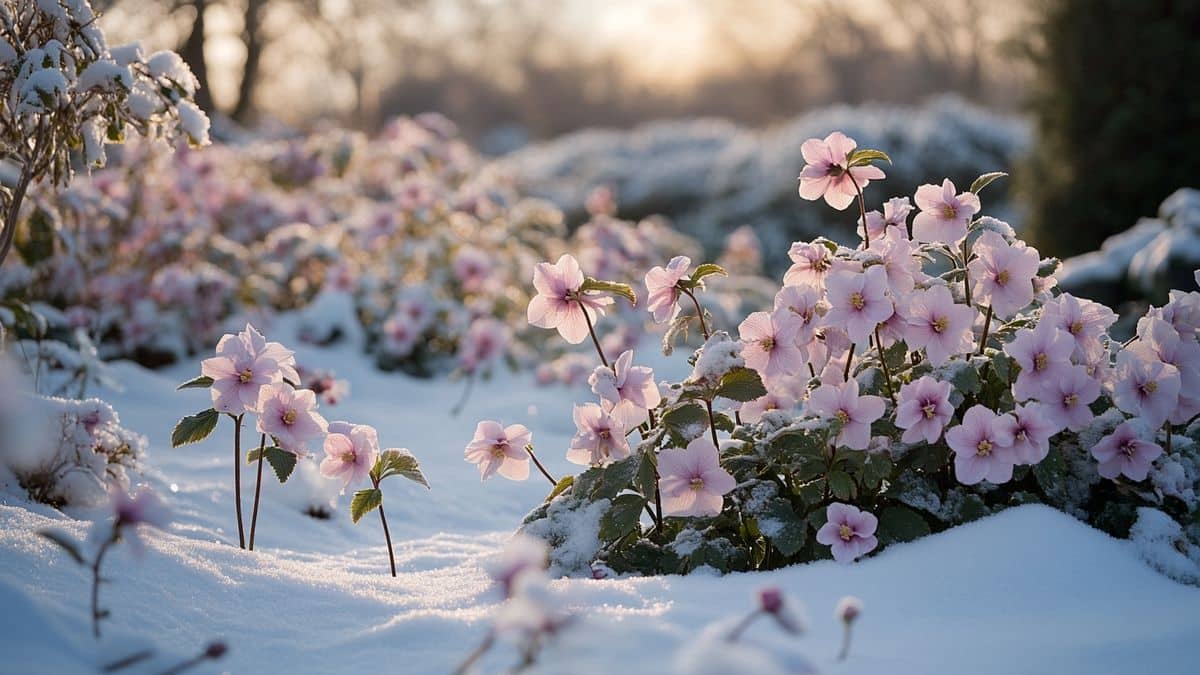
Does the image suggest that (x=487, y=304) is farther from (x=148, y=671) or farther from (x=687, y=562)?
(x=148, y=671)

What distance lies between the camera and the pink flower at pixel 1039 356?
1665 mm

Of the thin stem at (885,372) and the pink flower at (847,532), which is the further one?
the thin stem at (885,372)

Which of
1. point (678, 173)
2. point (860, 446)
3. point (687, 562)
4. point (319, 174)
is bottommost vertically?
point (687, 562)

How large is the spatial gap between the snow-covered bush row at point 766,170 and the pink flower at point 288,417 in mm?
8218

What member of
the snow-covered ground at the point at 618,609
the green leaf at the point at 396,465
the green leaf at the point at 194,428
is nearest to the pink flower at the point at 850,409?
the snow-covered ground at the point at 618,609

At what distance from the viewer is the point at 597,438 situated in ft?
5.91

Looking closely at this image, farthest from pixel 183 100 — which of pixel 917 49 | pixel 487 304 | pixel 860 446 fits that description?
pixel 917 49

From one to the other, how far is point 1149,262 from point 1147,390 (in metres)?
3.14

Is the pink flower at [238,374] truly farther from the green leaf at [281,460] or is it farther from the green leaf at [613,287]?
the green leaf at [613,287]

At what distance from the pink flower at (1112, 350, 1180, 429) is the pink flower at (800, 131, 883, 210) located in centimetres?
55

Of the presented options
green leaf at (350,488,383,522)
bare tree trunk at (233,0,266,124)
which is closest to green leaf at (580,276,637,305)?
green leaf at (350,488,383,522)

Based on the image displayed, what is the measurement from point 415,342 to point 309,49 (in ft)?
50.4

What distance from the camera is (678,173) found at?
38.8 ft

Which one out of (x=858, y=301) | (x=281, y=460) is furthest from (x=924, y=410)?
(x=281, y=460)
